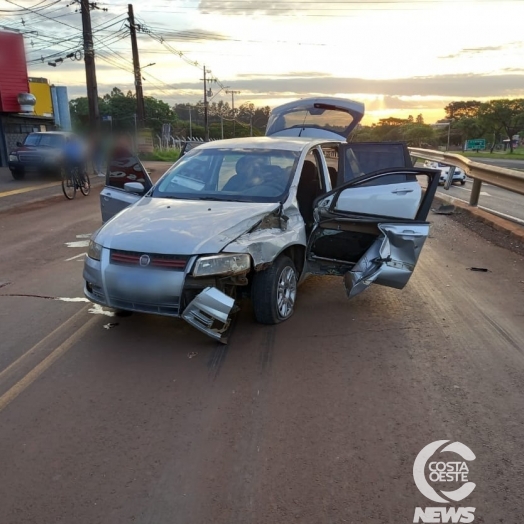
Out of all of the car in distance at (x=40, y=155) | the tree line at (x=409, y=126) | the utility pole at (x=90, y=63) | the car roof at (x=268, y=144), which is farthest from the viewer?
the tree line at (x=409, y=126)

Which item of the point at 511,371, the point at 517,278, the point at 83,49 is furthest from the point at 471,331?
the point at 83,49

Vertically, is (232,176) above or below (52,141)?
above

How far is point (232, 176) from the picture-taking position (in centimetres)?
573

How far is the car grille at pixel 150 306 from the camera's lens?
4270 millimetres

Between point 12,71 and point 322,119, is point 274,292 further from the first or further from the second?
point 12,71

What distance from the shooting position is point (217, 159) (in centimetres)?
596

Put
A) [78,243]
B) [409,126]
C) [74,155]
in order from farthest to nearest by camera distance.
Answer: [409,126], [74,155], [78,243]

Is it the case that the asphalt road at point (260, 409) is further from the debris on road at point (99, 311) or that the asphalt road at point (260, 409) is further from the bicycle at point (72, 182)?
the bicycle at point (72, 182)

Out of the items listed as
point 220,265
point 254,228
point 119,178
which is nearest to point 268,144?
point 254,228

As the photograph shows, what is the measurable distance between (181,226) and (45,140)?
16.5 metres

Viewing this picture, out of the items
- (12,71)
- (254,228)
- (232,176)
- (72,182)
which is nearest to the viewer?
(254,228)

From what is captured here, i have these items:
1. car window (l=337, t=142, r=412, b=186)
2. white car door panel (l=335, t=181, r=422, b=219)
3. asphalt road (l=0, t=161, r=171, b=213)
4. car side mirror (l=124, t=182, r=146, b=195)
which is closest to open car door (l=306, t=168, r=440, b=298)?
white car door panel (l=335, t=181, r=422, b=219)

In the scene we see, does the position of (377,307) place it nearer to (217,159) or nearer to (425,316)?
(425,316)

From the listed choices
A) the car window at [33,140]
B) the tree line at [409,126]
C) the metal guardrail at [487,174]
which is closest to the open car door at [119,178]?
the metal guardrail at [487,174]
